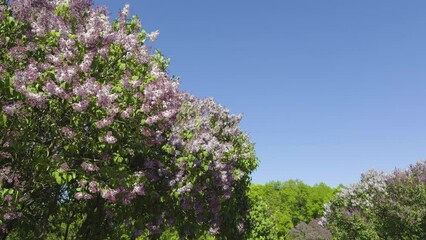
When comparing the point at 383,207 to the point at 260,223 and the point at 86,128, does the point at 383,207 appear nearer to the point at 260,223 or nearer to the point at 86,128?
the point at 260,223

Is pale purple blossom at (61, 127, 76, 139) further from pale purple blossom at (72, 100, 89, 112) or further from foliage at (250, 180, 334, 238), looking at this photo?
foliage at (250, 180, 334, 238)

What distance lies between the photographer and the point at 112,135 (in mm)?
10320

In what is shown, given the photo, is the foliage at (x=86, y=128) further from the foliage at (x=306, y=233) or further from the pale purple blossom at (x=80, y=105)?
the foliage at (x=306, y=233)

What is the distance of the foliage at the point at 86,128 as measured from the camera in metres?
9.30

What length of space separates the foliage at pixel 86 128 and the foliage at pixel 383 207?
16917mm

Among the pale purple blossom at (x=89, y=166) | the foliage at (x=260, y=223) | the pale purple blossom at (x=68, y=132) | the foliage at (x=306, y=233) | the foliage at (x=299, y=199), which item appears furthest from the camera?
the foliage at (x=299, y=199)

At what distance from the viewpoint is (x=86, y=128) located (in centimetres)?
1012

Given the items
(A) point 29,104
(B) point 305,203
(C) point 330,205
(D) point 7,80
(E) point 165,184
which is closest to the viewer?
(D) point 7,80

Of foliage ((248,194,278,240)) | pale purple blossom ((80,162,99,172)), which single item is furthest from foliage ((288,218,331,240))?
pale purple blossom ((80,162,99,172))

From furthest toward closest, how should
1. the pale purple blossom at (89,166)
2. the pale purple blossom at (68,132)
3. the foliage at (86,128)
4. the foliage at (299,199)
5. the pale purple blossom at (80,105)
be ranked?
the foliage at (299,199)
the pale purple blossom at (89,166)
the pale purple blossom at (68,132)
the foliage at (86,128)
the pale purple blossom at (80,105)

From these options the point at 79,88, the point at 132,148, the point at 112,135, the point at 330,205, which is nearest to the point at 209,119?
the point at 132,148

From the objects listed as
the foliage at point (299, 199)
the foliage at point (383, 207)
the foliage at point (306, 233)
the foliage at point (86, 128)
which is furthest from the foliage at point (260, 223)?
the foliage at point (299, 199)

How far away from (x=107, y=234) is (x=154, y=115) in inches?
203

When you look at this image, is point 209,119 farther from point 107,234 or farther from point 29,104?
point 29,104
